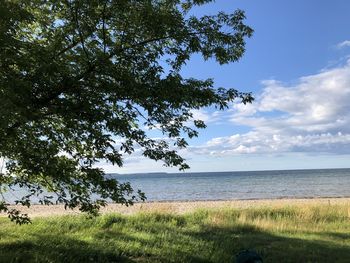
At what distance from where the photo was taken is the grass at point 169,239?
9398 millimetres

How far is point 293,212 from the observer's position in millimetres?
18984

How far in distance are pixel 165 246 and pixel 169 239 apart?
82cm

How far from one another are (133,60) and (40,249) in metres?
4.62

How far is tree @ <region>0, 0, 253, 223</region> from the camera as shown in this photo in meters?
6.69

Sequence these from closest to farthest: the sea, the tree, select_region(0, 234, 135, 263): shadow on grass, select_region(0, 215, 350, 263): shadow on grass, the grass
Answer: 1. the tree
2. select_region(0, 234, 135, 263): shadow on grass
3. select_region(0, 215, 350, 263): shadow on grass
4. the grass
5. the sea

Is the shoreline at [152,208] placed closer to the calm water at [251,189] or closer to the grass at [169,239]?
the grass at [169,239]

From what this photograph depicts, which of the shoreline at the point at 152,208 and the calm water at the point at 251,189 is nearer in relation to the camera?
the shoreline at the point at 152,208

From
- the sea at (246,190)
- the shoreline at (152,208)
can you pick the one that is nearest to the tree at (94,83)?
the sea at (246,190)

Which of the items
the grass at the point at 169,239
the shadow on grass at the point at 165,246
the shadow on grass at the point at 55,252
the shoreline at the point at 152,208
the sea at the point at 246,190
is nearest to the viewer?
the shadow on grass at the point at 55,252

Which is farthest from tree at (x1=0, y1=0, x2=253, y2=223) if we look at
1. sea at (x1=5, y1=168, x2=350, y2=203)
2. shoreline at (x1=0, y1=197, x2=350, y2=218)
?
shoreline at (x1=0, y1=197, x2=350, y2=218)

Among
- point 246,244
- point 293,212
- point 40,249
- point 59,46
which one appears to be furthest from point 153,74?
point 293,212

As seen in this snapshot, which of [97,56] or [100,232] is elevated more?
[97,56]

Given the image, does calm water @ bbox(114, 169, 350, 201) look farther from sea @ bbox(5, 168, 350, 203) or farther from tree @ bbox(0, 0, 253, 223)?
tree @ bbox(0, 0, 253, 223)

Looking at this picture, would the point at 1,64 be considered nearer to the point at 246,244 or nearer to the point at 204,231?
the point at 246,244
